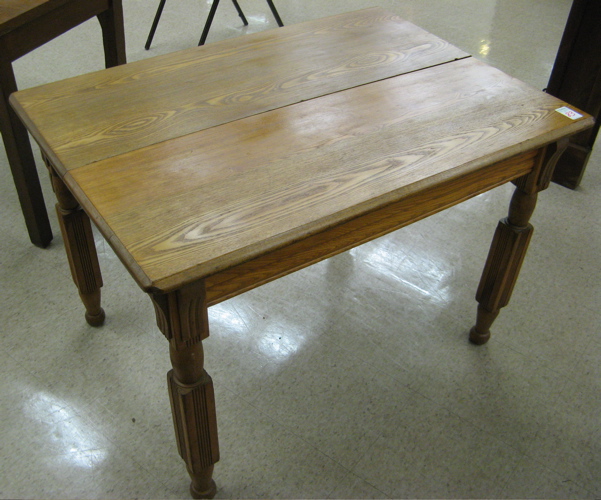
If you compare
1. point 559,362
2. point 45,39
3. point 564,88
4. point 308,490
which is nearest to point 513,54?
point 564,88

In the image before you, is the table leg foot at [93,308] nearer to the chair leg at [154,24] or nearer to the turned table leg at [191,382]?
the turned table leg at [191,382]

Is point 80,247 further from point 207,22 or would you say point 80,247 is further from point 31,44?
point 207,22

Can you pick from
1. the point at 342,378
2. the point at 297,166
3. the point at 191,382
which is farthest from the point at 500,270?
the point at 191,382

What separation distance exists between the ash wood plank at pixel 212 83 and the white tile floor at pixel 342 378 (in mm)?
686

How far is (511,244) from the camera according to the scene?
1.53 meters

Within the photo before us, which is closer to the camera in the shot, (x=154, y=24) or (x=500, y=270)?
(x=500, y=270)

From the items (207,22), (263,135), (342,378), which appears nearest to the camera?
(263,135)

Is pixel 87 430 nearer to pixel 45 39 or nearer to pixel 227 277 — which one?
pixel 227 277

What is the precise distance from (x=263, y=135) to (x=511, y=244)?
678mm

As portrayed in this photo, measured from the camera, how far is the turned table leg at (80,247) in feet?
4.80

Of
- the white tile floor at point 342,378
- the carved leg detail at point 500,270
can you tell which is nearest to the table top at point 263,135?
the carved leg detail at point 500,270

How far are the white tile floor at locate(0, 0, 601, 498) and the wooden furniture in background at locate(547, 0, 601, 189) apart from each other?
25 centimetres

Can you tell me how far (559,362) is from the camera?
1.75m

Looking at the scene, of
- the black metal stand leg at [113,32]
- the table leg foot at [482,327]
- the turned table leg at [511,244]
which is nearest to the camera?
the turned table leg at [511,244]
